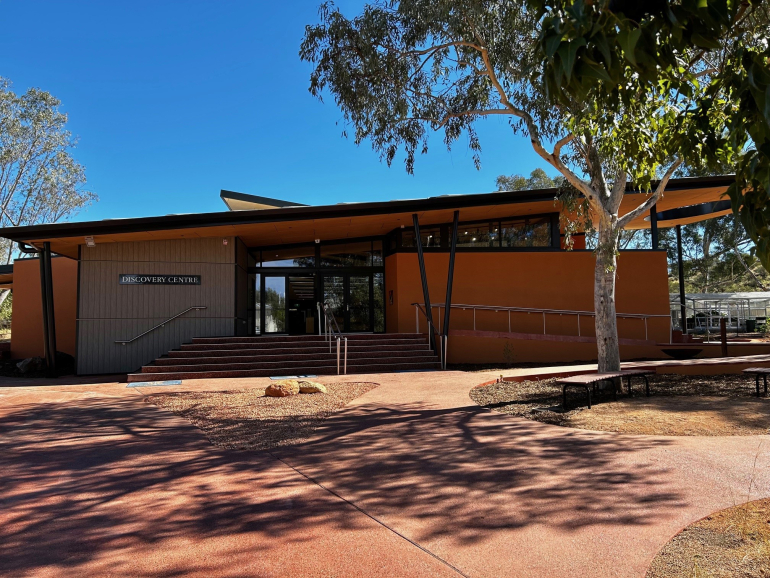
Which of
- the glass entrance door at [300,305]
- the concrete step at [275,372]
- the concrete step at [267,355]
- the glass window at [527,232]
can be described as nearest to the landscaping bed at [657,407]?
the concrete step at [275,372]

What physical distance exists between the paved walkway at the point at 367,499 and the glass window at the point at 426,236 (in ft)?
31.6

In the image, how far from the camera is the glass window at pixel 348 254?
55.8ft

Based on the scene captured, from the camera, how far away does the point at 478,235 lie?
51.5 feet

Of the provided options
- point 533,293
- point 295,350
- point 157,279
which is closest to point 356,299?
point 295,350

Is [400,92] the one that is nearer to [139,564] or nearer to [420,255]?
[420,255]

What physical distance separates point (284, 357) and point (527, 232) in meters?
8.07

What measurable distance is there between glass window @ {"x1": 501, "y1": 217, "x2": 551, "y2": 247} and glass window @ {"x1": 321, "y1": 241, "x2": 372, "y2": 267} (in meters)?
4.31

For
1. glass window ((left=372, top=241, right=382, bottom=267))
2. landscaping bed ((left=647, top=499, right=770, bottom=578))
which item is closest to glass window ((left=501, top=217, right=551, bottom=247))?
glass window ((left=372, top=241, right=382, bottom=267))

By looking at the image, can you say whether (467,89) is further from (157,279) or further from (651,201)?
(157,279)

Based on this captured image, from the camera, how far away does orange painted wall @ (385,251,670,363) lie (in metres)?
14.9

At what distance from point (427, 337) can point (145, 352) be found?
23.6 ft

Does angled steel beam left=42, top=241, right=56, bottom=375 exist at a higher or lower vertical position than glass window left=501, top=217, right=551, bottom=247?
lower

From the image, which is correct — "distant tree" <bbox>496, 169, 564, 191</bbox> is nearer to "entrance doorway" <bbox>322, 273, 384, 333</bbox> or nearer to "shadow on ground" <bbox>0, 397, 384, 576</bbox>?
"entrance doorway" <bbox>322, 273, 384, 333</bbox>

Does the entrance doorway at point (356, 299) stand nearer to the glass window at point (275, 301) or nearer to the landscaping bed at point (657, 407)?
the glass window at point (275, 301)
